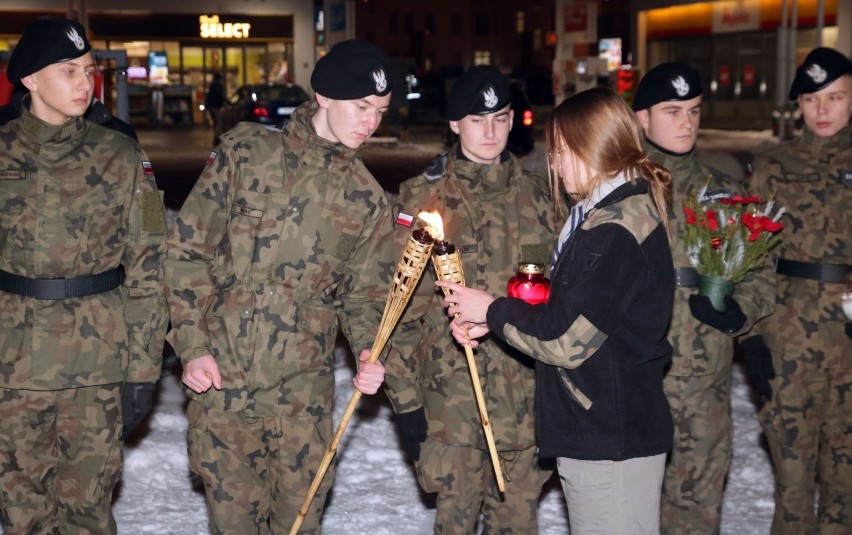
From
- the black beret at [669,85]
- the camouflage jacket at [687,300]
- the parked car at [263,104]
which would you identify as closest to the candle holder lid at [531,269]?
the camouflage jacket at [687,300]

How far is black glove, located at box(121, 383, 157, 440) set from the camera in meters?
4.49

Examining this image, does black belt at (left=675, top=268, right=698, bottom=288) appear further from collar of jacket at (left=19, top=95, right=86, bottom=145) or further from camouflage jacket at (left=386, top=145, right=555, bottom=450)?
collar of jacket at (left=19, top=95, right=86, bottom=145)

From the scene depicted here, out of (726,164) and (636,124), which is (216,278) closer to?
(636,124)

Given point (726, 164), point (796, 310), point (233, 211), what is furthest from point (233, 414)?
point (726, 164)

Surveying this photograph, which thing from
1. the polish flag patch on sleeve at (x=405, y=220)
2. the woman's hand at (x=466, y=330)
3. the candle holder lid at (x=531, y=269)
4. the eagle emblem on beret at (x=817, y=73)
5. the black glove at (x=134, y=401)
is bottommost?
the black glove at (x=134, y=401)

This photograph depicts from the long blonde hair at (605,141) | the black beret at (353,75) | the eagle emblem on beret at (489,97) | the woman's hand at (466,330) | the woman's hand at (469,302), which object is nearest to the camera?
the long blonde hair at (605,141)

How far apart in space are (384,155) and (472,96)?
21.6 metres

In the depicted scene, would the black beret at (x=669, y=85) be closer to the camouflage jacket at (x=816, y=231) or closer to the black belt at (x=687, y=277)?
the camouflage jacket at (x=816, y=231)

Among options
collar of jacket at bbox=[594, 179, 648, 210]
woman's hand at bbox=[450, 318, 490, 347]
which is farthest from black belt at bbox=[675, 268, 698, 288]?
collar of jacket at bbox=[594, 179, 648, 210]

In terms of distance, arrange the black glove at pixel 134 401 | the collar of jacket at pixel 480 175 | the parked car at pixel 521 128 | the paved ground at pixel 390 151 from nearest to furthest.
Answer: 1. the black glove at pixel 134 401
2. the collar of jacket at pixel 480 175
3. the paved ground at pixel 390 151
4. the parked car at pixel 521 128

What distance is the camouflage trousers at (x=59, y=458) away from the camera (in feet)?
14.4

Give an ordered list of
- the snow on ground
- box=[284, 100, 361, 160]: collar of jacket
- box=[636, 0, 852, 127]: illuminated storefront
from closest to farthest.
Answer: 1. box=[284, 100, 361, 160]: collar of jacket
2. the snow on ground
3. box=[636, 0, 852, 127]: illuminated storefront

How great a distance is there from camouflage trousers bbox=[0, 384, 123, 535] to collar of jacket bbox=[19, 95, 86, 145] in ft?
3.33

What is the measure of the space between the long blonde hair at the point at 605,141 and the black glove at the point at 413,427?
1.46 meters
